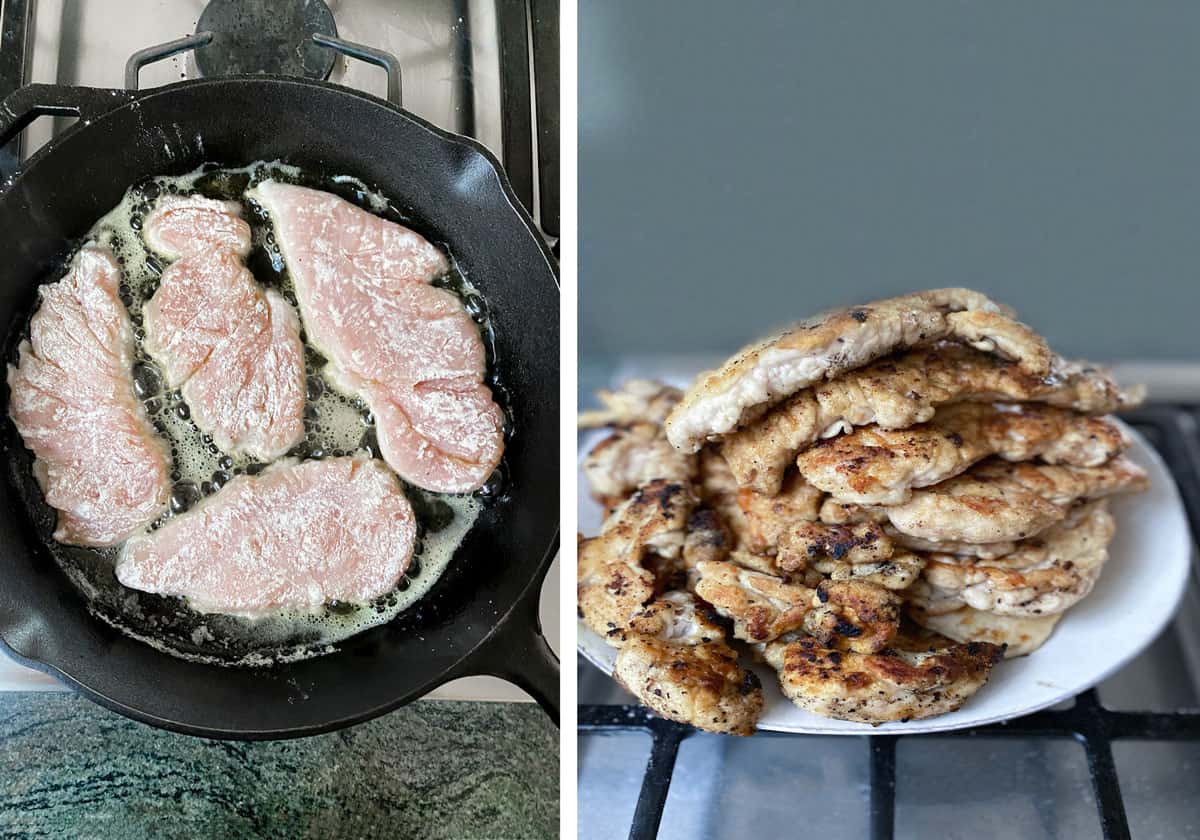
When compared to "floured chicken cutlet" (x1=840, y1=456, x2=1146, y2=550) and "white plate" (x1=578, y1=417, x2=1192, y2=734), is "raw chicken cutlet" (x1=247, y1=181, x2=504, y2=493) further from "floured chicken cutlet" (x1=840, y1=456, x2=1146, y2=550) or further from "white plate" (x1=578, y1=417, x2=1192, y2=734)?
"floured chicken cutlet" (x1=840, y1=456, x2=1146, y2=550)

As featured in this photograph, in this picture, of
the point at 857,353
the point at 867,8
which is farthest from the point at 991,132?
the point at 857,353

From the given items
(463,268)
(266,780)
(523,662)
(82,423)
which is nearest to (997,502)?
(523,662)

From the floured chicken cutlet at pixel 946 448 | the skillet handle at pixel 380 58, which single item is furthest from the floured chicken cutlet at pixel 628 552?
the skillet handle at pixel 380 58

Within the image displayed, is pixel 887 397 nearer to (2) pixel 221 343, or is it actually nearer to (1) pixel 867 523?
(1) pixel 867 523

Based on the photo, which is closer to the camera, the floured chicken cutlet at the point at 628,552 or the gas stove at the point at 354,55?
the floured chicken cutlet at the point at 628,552

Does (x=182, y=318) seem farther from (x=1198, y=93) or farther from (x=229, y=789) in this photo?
(x=1198, y=93)

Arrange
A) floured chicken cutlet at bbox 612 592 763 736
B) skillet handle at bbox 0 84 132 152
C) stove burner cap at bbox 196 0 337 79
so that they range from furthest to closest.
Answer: stove burner cap at bbox 196 0 337 79, skillet handle at bbox 0 84 132 152, floured chicken cutlet at bbox 612 592 763 736

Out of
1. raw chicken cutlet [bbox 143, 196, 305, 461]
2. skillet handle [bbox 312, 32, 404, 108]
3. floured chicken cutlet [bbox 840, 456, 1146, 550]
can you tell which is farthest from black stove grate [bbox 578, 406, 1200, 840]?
skillet handle [bbox 312, 32, 404, 108]

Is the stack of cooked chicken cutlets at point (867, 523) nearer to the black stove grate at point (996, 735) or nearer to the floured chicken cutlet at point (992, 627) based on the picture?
the floured chicken cutlet at point (992, 627)
